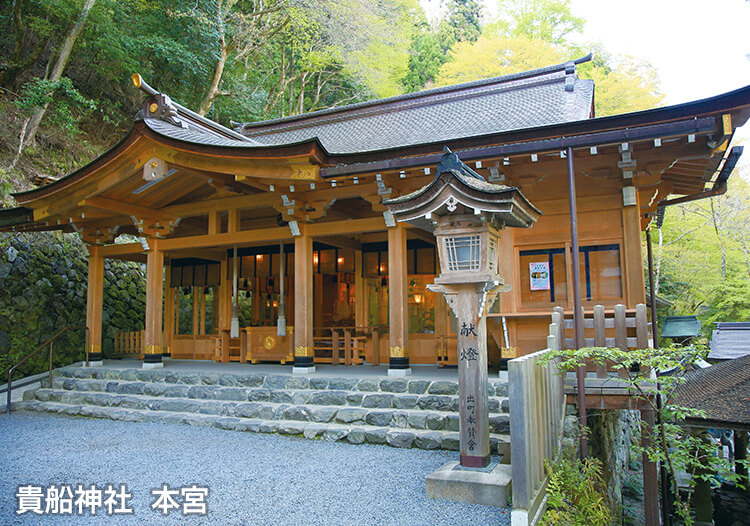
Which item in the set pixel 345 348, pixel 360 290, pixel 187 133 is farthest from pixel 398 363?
pixel 187 133

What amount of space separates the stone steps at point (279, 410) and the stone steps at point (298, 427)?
8 centimetres

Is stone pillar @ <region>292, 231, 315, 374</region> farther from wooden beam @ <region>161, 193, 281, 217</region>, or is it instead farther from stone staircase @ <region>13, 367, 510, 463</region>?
wooden beam @ <region>161, 193, 281, 217</region>

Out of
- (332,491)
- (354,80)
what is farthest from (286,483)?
(354,80)

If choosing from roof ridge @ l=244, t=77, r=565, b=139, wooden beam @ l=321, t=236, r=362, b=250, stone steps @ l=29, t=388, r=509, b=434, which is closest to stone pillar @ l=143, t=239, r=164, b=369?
stone steps @ l=29, t=388, r=509, b=434

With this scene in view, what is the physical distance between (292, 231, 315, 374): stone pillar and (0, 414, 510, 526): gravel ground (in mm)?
1875

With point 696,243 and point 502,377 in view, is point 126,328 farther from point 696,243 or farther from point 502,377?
point 696,243

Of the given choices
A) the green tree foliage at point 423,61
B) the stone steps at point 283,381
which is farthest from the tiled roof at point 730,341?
the green tree foliage at point 423,61

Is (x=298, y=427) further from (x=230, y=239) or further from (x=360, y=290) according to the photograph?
(x=360, y=290)

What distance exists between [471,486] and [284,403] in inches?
163

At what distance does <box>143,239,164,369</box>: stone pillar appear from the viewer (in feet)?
34.0

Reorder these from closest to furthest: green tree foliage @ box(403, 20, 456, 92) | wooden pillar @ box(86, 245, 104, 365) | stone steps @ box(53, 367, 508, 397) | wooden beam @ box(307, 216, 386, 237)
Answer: stone steps @ box(53, 367, 508, 397) → wooden beam @ box(307, 216, 386, 237) → wooden pillar @ box(86, 245, 104, 365) → green tree foliage @ box(403, 20, 456, 92)

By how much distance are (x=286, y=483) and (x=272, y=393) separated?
295 cm

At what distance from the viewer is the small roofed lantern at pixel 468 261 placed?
4664mm

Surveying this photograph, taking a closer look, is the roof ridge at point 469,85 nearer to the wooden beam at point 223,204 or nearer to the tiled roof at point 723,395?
the wooden beam at point 223,204
